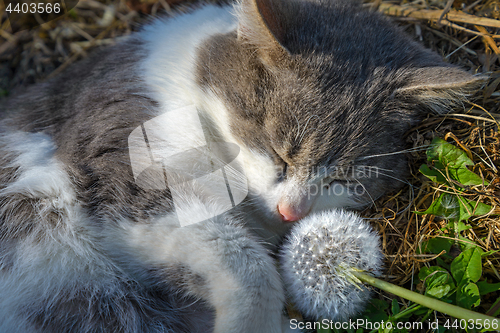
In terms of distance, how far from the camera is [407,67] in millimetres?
1775

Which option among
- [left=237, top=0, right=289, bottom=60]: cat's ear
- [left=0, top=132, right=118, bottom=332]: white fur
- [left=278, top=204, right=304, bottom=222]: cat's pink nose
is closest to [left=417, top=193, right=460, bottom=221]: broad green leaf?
[left=278, top=204, right=304, bottom=222]: cat's pink nose

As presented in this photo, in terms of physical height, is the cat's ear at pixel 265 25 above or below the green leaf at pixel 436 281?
above

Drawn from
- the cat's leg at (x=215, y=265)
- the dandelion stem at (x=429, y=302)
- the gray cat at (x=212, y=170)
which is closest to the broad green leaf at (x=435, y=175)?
the gray cat at (x=212, y=170)

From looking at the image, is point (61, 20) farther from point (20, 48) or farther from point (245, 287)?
point (245, 287)

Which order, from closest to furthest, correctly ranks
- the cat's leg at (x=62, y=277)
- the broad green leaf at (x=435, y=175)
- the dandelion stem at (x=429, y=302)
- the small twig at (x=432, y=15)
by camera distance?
the dandelion stem at (x=429, y=302) < the cat's leg at (x=62, y=277) < the broad green leaf at (x=435, y=175) < the small twig at (x=432, y=15)

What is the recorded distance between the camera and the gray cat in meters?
1.65

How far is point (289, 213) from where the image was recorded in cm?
174

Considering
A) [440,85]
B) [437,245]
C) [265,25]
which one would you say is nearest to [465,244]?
[437,245]

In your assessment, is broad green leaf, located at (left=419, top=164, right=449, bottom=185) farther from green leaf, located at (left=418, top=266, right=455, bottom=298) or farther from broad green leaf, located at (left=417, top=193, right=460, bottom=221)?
green leaf, located at (left=418, top=266, right=455, bottom=298)

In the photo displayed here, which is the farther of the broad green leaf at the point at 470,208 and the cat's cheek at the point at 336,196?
the cat's cheek at the point at 336,196

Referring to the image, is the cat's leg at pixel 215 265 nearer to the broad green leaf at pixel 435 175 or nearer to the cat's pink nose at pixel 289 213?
the cat's pink nose at pixel 289 213

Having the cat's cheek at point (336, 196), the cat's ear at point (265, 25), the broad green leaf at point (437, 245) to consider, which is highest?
the cat's ear at point (265, 25)

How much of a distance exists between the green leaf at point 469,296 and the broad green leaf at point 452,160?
48 centimetres

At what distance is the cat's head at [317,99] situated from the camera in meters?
1.70
